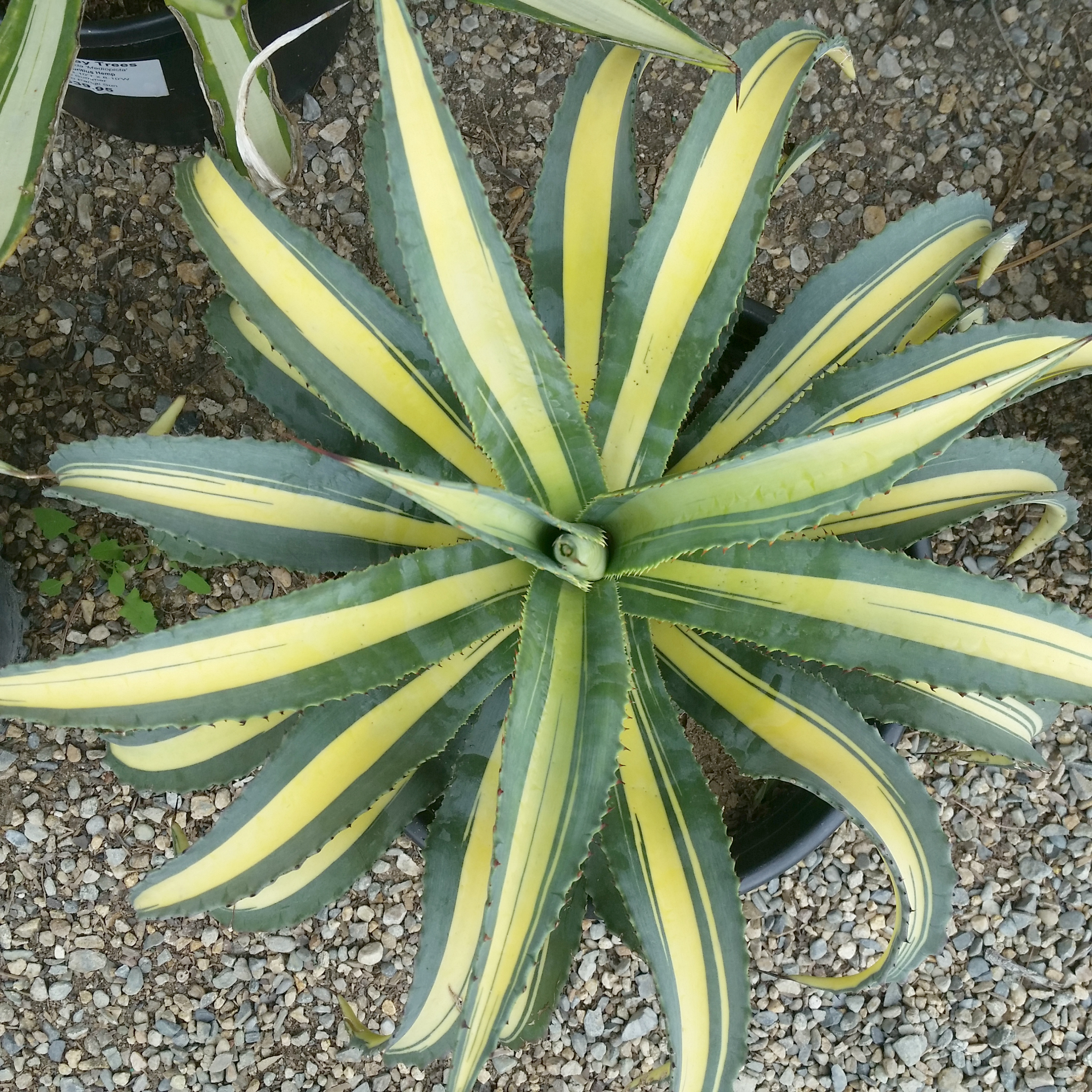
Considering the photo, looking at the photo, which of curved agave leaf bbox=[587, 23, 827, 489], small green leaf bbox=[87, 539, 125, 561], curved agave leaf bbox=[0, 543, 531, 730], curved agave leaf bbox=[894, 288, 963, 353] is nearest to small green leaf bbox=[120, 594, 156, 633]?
small green leaf bbox=[87, 539, 125, 561]

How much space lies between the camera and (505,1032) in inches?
41.4

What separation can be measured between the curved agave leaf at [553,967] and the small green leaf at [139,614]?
3.04 ft

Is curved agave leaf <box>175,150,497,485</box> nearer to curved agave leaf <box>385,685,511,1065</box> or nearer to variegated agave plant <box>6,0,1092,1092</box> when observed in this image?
variegated agave plant <box>6,0,1092,1092</box>

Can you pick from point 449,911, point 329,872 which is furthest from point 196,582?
point 449,911

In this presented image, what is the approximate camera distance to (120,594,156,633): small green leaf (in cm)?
162

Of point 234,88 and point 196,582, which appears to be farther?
point 196,582

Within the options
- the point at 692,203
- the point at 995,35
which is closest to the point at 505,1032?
the point at 692,203

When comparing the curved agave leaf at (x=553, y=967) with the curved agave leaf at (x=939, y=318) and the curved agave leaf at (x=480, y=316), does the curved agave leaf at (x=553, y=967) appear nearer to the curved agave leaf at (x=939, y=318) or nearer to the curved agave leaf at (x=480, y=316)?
the curved agave leaf at (x=480, y=316)

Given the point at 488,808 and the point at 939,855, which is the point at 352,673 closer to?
the point at 488,808

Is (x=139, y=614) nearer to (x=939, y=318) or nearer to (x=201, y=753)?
(x=201, y=753)

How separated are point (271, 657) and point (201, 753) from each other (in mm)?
374

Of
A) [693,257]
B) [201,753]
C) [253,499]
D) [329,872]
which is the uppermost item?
[693,257]

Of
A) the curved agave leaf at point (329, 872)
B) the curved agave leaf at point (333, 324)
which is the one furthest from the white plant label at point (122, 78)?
the curved agave leaf at point (329, 872)

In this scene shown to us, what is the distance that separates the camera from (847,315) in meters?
1.04
